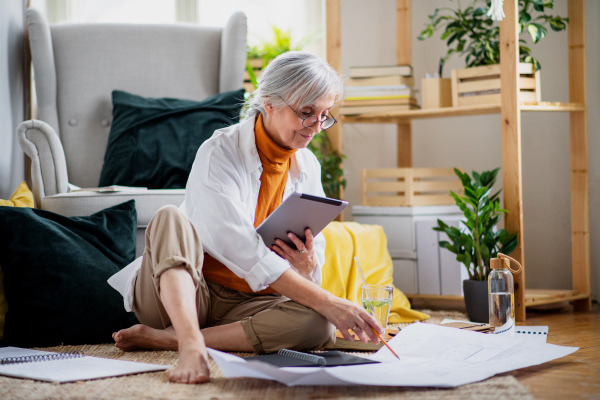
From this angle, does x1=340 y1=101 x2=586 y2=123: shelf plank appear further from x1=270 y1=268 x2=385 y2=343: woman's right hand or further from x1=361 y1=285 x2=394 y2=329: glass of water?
x1=270 y1=268 x2=385 y2=343: woman's right hand

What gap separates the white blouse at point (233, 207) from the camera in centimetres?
144

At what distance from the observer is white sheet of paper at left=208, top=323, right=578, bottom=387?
1.15 m

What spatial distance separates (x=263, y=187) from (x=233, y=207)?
205mm

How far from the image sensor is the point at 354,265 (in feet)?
7.66

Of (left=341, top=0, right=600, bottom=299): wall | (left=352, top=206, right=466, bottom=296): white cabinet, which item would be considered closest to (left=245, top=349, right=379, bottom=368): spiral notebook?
(left=352, top=206, right=466, bottom=296): white cabinet

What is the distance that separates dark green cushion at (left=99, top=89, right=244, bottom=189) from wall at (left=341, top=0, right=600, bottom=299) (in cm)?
103

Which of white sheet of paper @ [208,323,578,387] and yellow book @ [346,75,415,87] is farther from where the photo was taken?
yellow book @ [346,75,415,87]

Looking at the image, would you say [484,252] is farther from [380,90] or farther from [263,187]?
[263,187]

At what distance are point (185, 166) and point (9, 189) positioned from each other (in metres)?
0.76

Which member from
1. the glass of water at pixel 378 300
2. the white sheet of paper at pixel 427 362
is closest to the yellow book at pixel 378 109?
the glass of water at pixel 378 300

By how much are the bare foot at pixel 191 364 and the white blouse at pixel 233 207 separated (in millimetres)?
232

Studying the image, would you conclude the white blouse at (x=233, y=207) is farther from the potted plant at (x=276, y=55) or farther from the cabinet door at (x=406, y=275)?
the potted plant at (x=276, y=55)

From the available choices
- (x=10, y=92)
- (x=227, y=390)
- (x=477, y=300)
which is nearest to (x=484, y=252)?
(x=477, y=300)

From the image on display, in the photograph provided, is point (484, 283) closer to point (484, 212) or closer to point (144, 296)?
point (484, 212)
